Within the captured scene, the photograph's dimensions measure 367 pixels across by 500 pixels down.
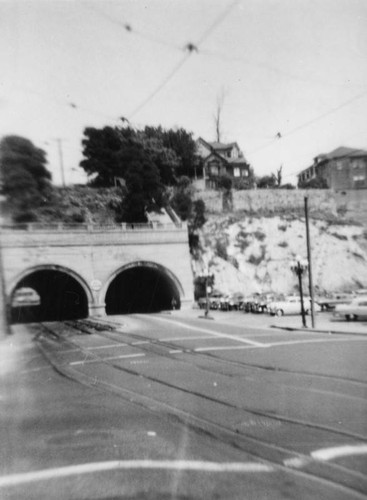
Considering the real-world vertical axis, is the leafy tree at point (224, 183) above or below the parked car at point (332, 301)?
above

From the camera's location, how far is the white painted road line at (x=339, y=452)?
5941 mm

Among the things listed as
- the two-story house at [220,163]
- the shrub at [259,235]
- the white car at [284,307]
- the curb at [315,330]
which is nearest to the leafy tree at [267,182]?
the two-story house at [220,163]

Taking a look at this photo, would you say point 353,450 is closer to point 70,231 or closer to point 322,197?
point 70,231

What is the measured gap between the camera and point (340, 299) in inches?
1423

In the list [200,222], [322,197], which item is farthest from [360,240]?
[200,222]

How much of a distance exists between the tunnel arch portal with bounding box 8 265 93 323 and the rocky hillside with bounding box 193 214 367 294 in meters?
11.4

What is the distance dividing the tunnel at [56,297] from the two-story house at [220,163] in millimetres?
20889

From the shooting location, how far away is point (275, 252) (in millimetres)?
51000

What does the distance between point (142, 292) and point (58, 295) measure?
8.16 metres

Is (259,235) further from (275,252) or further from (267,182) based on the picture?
(267,182)

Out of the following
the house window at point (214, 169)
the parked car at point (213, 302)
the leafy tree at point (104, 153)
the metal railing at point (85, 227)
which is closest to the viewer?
the metal railing at point (85, 227)

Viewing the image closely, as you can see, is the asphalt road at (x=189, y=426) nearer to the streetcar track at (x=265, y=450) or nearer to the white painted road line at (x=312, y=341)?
the streetcar track at (x=265, y=450)

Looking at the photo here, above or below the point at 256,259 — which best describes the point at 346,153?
above

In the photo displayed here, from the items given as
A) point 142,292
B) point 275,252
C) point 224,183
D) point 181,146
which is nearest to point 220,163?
point 224,183
